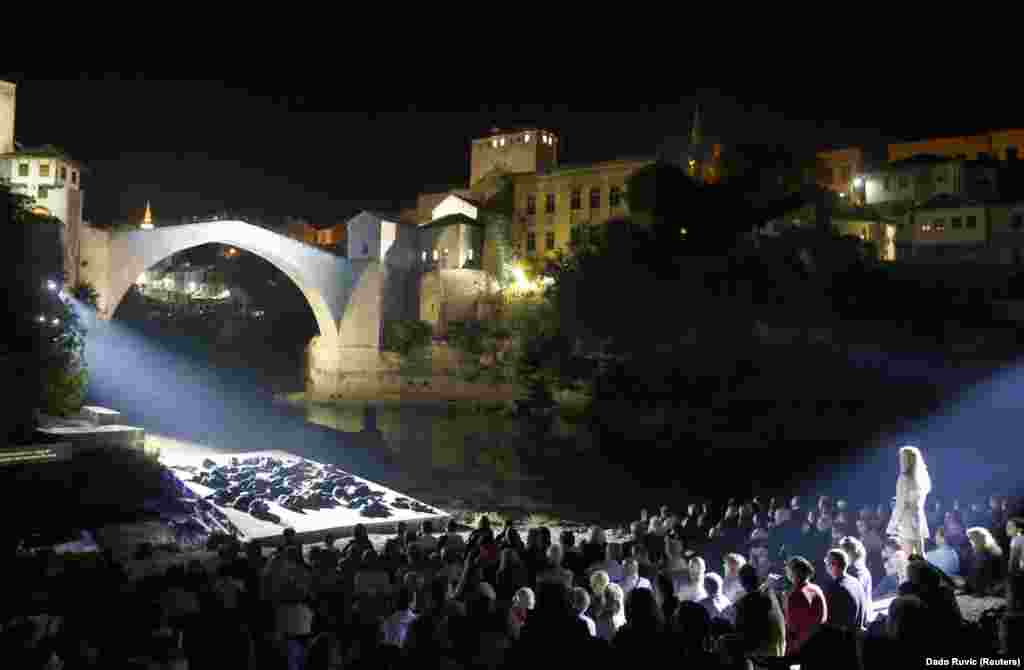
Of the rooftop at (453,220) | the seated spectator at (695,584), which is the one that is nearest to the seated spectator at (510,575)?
the seated spectator at (695,584)

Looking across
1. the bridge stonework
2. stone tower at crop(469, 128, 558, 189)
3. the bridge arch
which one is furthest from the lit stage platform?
stone tower at crop(469, 128, 558, 189)

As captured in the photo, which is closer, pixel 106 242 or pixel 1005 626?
pixel 1005 626

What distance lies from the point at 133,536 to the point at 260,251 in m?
27.9

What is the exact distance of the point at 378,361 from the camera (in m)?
38.9

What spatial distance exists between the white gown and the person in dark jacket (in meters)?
2.70

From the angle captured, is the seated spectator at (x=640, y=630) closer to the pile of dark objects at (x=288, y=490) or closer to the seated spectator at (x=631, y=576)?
the seated spectator at (x=631, y=576)

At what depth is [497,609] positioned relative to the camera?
4.02 meters

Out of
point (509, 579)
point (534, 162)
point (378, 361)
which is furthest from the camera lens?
point (534, 162)

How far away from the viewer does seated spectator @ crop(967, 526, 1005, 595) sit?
20.6 ft

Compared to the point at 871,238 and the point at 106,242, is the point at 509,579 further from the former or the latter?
→ the point at 871,238

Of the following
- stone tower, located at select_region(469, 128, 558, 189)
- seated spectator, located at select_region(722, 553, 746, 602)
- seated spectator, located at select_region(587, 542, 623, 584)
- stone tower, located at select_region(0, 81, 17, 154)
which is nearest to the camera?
seated spectator, located at select_region(722, 553, 746, 602)

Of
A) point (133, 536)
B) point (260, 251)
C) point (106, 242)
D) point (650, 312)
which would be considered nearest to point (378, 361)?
point (260, 251)

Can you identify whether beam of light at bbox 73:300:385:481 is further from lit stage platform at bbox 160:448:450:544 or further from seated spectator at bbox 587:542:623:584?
seated spectator at bbox 587:542:623:584

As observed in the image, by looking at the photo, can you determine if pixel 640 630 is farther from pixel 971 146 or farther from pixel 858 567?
pixel 971 146
